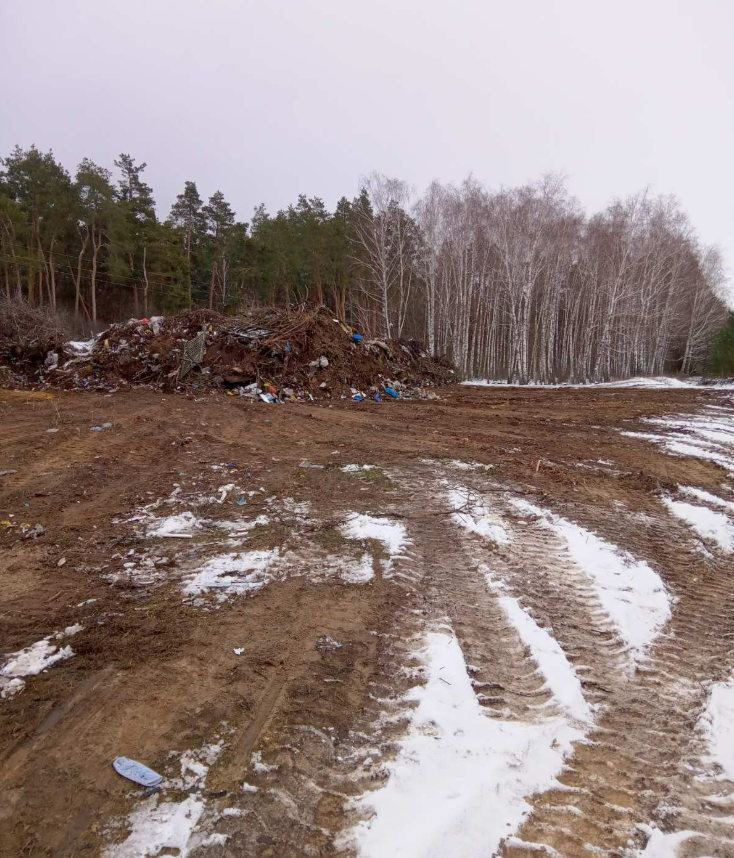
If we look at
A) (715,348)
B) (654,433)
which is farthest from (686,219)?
(654,433)

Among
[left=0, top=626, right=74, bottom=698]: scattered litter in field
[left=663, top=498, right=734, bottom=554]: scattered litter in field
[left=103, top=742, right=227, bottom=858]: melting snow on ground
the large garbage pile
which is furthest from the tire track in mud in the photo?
the large garbage pile

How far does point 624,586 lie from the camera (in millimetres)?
2955

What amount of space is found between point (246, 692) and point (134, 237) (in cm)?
3731

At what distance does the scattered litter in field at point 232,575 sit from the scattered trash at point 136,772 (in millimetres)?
1092

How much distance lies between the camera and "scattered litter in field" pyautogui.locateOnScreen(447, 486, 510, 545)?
12.0 ft

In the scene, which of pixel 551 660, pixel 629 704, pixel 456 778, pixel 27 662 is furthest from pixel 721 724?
pixel 27 662

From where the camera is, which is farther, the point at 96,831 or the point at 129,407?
the point at 129,407

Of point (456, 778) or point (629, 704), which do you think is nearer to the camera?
point (456, 778)

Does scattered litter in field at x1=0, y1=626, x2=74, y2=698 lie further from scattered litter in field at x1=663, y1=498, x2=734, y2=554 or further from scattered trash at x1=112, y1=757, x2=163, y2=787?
scattered litter in field at x1=663, y1=498, x2=734, y2=554

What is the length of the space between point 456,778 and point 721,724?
122cm

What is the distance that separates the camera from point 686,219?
24.3 m

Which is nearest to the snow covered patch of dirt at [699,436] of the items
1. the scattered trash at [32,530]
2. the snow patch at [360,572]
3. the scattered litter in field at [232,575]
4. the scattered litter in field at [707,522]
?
the scattered litter in field at [707,522]

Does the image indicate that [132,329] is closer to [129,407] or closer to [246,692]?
[129,407]

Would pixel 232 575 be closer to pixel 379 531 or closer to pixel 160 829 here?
pixel 379 531
